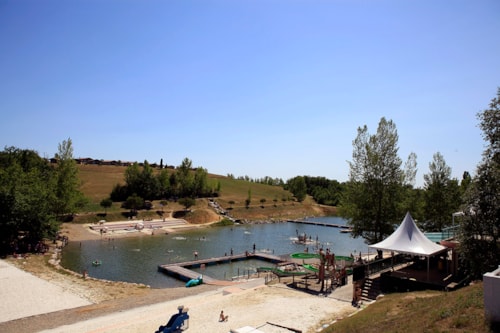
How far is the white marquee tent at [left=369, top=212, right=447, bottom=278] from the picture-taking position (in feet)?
73.3

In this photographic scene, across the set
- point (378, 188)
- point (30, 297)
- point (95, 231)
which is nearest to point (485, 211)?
point (378, 188)

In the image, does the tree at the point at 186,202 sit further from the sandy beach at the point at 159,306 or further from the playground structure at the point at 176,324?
the playground structure at the point at 176,324

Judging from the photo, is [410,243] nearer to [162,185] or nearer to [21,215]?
[21,215]

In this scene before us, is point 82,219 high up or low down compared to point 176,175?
down

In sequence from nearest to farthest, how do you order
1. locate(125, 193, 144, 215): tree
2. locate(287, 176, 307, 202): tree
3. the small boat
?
the small boat < locate(125, 193, 144, 215): tree < locate(287, 176, 307, 202): tree

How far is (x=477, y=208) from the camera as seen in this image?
58.4ft

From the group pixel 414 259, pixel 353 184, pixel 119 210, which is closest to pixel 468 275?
pixel 414 259

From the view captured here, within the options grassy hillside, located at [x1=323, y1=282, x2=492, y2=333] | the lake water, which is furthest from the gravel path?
grassy hillside, located at [x1=323, y1=282, x2=492, y2=333]

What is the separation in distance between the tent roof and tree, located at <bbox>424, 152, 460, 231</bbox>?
69.5 feet

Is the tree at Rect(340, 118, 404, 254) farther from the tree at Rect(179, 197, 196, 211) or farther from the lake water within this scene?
the tree at Rect(179, 197, 196, 211)

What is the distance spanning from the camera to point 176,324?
57.9 ft

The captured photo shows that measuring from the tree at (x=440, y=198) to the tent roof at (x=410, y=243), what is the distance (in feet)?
69.5

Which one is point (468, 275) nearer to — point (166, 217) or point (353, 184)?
point (353, 184)

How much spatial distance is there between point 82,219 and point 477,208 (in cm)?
6340
